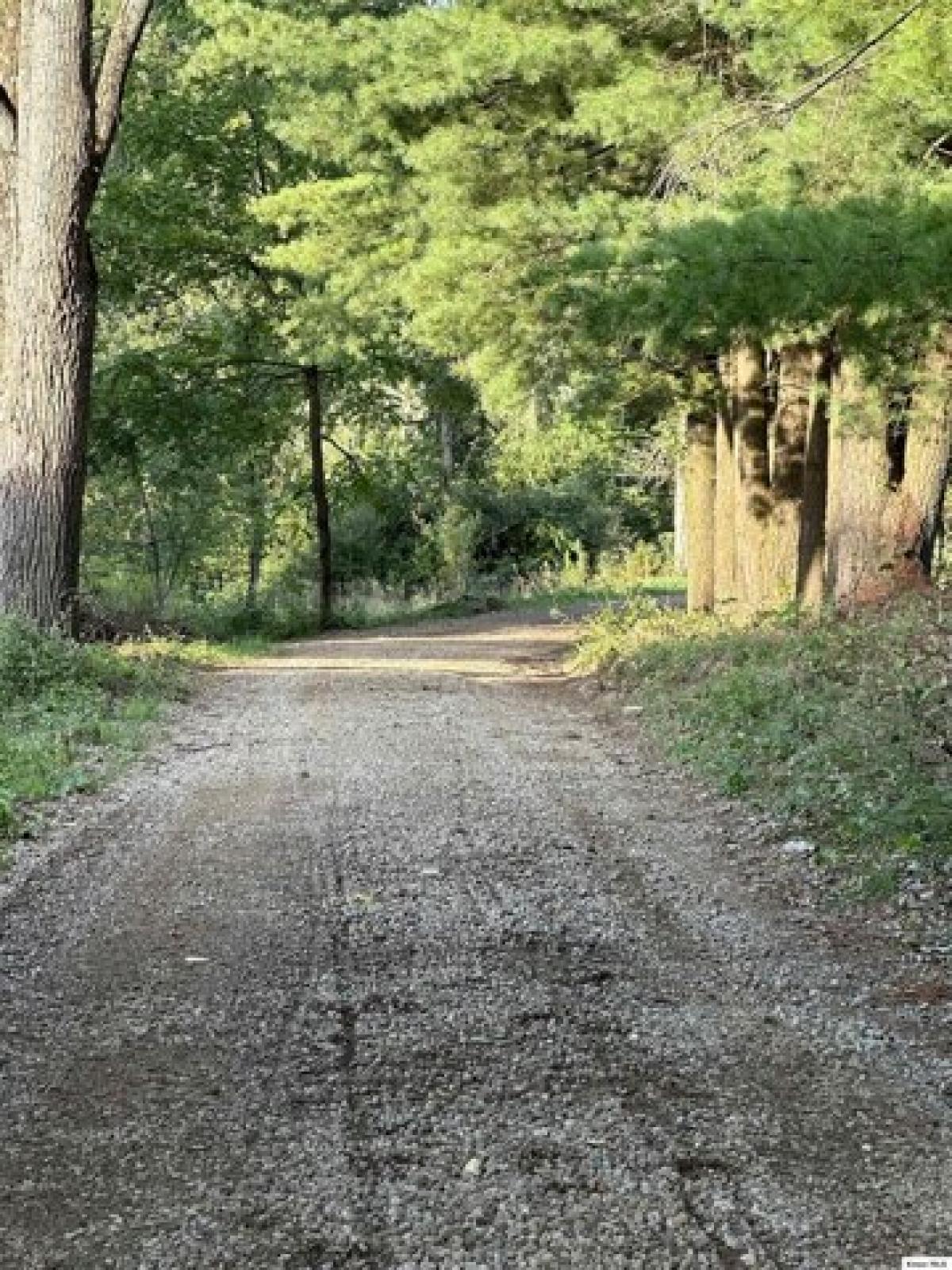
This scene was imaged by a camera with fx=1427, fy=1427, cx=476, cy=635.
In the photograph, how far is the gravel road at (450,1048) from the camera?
301 centimetres

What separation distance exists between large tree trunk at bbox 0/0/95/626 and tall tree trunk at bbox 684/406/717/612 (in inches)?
321

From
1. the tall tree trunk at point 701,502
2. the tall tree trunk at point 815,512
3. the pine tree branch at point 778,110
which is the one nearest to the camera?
the pine tree branch at point 778,110

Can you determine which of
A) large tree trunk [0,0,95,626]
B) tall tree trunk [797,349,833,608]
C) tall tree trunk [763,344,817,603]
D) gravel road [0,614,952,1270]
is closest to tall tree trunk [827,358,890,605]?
tall tree trunk [797,349,833,608]

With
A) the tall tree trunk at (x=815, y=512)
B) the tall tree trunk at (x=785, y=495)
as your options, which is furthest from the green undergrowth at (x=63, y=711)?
the tall tree trunk at (x=785, y=495)

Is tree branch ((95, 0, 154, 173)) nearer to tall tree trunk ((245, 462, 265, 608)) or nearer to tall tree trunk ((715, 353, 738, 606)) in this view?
tall tree trunk ((715, 353, 738, 606))

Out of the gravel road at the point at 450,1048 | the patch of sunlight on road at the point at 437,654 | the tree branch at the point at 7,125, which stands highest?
the tree branch at the point at 7,125

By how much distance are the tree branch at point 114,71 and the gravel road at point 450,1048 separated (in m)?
7.09

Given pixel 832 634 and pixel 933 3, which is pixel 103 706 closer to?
pixel 832 634

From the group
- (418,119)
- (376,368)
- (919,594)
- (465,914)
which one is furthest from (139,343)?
(465,914)

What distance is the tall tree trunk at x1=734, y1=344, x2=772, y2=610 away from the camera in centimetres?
1516

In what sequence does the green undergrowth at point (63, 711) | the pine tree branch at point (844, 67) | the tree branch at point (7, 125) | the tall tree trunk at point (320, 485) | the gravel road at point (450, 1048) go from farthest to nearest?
the tall tree trunk at point (320, 485)
the tree branch at point (7, 125)
the green undergrowth at point (63, 711)
the pine tree branch at point (844, 67)
the gravel road at point (450, 1048)

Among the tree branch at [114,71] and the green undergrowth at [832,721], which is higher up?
the tree branch at [114,71]

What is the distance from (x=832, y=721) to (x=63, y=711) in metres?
5.29

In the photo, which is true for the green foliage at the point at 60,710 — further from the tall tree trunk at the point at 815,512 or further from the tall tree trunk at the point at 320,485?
the tall tree trunk at the point at 320,485
